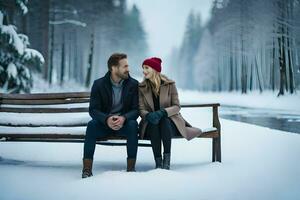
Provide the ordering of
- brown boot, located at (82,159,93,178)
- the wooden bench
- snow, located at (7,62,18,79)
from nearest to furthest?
brown boot, located at (82,159,93,178) < the wooden bench < snow, located at (7,62,18,79)

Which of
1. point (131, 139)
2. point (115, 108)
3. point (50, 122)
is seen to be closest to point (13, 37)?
point (50, 122)

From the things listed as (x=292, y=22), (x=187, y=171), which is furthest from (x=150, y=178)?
(x=292, y=22)

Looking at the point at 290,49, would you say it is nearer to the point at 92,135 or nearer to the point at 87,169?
the point at 92,135

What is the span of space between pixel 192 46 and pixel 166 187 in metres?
30.5

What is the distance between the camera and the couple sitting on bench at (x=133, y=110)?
3130 millimetres

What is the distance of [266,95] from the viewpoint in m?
7.79

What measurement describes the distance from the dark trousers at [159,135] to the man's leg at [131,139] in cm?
16

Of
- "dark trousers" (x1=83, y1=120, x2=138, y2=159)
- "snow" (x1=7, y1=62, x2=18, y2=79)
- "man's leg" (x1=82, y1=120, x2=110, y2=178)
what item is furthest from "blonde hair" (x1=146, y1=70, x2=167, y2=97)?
"snow" (x1=7, y1=62, x2=18, y2=79)

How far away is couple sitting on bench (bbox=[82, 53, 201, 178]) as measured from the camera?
313 centimetres

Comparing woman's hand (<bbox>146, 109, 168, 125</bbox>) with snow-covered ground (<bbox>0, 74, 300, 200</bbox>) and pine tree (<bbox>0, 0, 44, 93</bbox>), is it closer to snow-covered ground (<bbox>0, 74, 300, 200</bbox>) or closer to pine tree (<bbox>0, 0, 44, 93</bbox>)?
snow-covered ground (<bbox>0, 74, 300, 200</bbox>)

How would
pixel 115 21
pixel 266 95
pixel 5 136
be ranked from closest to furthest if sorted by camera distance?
pixel 5 136
pixel 266 95
pixel 115 21

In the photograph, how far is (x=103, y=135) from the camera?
3.24 m

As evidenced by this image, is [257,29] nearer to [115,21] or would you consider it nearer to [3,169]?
[3,169]

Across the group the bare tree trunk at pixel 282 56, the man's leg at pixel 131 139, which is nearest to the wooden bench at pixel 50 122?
the man's leg at pixel 131 139
